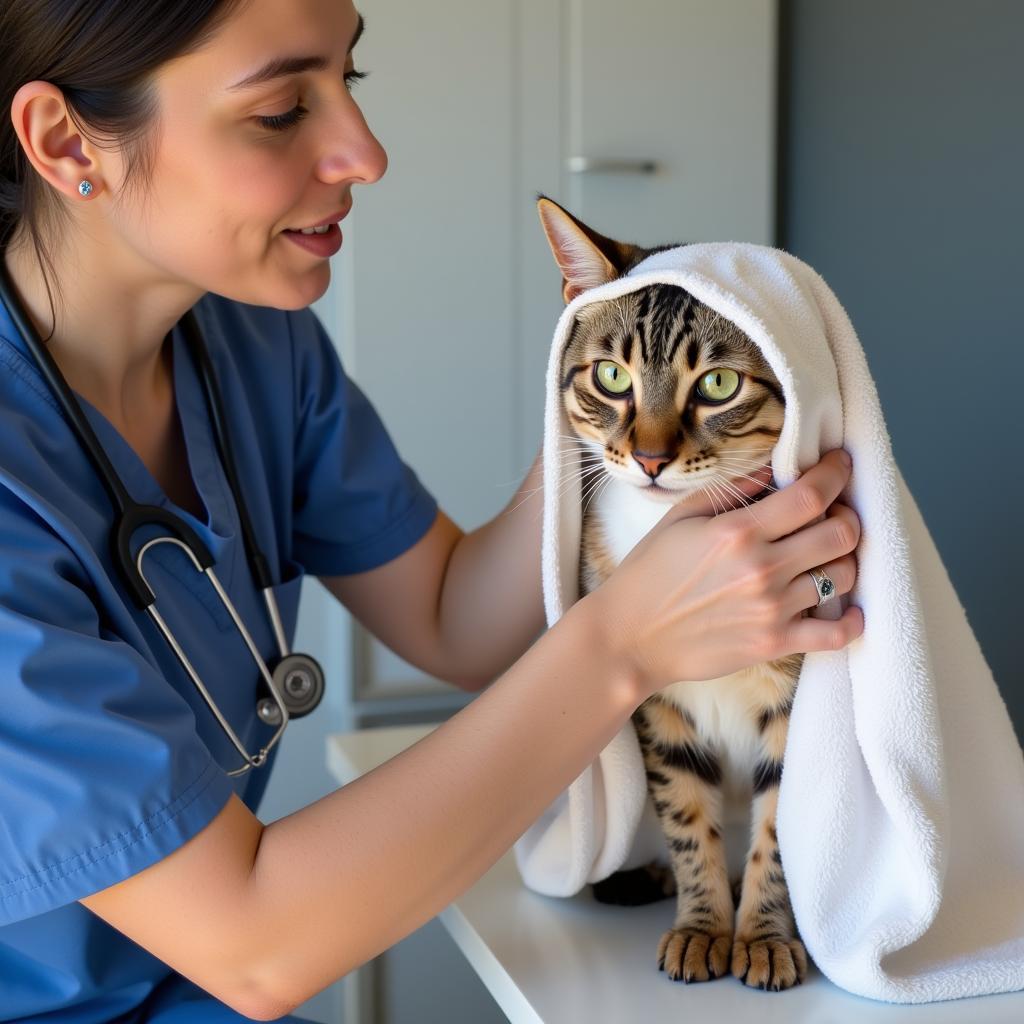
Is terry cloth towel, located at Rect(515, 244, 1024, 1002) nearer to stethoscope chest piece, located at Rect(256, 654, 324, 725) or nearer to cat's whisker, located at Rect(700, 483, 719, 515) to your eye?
cat's whisker, located at Rect(700, 483, 719, 515)

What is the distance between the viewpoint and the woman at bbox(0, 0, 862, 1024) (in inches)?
32.0

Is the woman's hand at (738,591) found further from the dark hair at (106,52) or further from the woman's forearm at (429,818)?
the dark hair at (106,52)

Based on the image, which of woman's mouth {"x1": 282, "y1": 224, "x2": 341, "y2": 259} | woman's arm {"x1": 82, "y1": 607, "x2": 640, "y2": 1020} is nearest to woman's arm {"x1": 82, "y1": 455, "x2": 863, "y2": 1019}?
woman's arm {"x1": 82, "y1": 607, "x2": 640, "y2": 1020}

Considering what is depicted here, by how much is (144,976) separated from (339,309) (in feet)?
5.19

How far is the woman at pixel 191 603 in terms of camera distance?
0.81 meters

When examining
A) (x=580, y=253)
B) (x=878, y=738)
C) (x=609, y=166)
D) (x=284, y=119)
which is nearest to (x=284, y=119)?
(x=284, y=119)

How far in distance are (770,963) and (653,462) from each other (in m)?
0.38

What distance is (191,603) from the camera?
1.06 meters

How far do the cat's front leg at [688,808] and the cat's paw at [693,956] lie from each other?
0.06 feet

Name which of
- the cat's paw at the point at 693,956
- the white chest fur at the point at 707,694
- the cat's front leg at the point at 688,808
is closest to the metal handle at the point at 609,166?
the white chest fur at the point at 707,694

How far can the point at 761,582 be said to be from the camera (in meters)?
0.88

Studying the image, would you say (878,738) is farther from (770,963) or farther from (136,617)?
(136,617)

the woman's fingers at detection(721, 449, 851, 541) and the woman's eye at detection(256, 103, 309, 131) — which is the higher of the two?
the woman's eye at detection(256, 103, 309, 131)

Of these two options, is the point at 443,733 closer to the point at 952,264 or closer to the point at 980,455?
the point at 980,455
